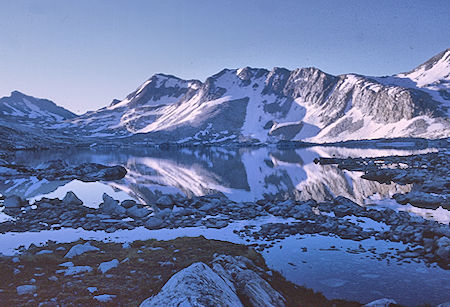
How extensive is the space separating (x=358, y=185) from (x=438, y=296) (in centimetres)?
3229

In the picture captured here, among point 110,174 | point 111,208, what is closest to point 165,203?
point 111,208

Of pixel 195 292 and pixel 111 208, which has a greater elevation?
pixel 195 292

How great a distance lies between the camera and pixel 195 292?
8438 mm

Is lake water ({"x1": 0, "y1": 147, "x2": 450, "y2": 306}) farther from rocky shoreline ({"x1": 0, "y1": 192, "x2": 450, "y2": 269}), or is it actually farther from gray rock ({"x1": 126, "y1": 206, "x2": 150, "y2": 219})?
gray rock ({"x1": 126, "y1": 206, "x2": 150, "y2": 219})

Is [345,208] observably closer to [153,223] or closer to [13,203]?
[153,223]

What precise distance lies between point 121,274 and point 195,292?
22.6 feet

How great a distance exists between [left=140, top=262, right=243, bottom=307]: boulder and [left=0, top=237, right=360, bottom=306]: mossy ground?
8.61 feet

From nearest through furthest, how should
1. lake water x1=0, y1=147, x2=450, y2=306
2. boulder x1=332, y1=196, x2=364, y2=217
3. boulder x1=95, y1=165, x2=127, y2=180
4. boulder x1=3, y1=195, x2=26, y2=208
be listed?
lake water x1=0, y1=147, x2=450, y2=306
boulder x1=332, y1=196, x2=364, y2=217
boulder x1=3, y1=195, x2=26, y2=208
boulder x1=95, y1=165, x2=127, y2=180

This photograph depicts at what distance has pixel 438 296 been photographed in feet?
41.4

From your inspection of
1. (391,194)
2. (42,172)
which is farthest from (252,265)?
(42,172)

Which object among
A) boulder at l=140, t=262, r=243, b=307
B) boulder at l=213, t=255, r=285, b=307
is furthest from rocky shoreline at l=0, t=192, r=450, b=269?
boulder at l=140, t=262, r=243, b=307

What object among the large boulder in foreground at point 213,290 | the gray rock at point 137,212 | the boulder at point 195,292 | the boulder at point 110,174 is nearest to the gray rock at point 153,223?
the gray rock at point 137,212

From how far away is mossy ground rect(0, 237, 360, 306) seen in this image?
11.0 metres

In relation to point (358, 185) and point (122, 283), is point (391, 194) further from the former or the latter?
point (122, 283)
